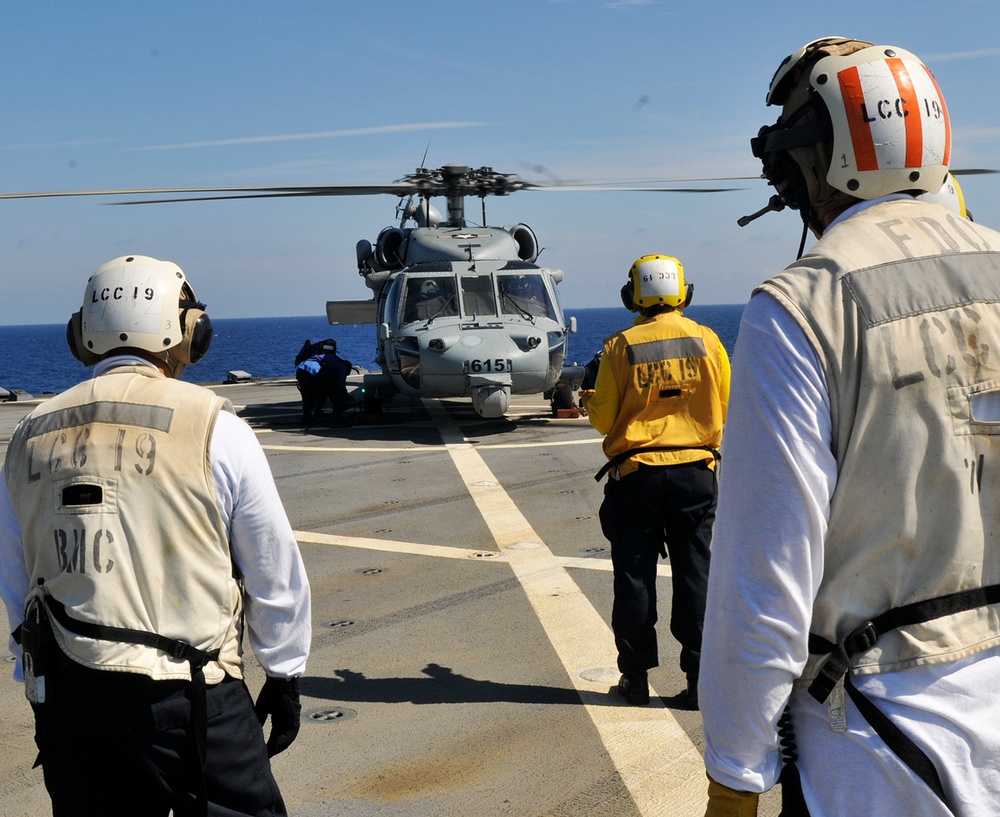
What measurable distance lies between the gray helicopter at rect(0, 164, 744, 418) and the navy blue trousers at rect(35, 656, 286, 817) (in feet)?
35.1

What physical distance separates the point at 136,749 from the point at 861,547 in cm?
169


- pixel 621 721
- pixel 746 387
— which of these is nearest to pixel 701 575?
pixel 621 721

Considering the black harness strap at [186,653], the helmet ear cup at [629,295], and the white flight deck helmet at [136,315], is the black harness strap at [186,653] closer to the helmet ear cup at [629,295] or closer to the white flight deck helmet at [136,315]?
the white flight deck helmet at [136,315]

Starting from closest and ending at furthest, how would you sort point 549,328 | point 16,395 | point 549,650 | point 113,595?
point 113,595, point 549,650, point 549,328, point 16,395

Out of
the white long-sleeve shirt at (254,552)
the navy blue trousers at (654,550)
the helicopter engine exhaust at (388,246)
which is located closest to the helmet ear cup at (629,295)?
the navy blue trousers at (654,550)

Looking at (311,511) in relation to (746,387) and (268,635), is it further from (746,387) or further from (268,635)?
(746,387)

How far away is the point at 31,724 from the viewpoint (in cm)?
454

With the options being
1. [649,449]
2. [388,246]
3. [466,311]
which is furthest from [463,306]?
[649,449]

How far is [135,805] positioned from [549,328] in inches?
477

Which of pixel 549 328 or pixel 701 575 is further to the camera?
pixel 549 328

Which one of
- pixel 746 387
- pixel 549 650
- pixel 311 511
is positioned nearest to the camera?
pixel 746 387

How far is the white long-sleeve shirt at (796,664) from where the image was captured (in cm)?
166

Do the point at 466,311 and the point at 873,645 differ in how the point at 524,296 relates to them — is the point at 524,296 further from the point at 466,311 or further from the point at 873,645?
the point at 873,645

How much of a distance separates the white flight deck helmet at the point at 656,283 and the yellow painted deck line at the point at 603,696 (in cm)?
174
